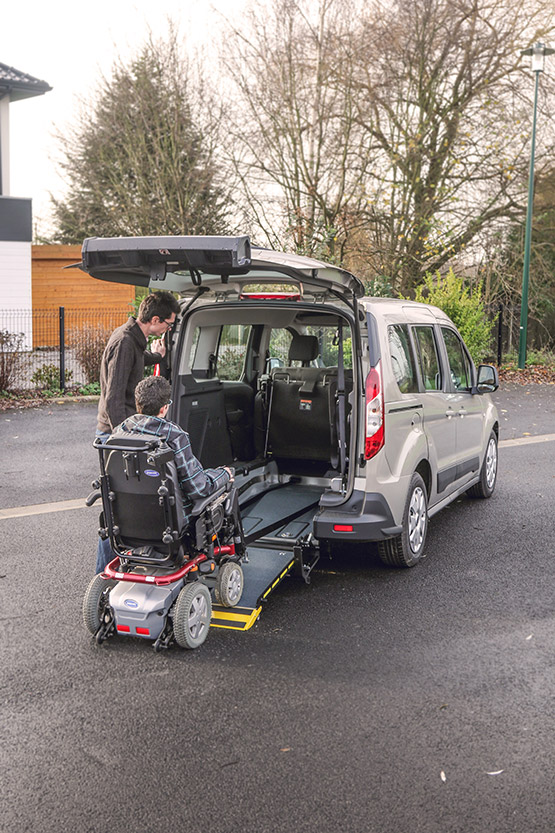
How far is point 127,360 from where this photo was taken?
5.16 metres

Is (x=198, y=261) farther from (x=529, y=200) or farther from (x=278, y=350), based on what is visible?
(x=529, y=200)

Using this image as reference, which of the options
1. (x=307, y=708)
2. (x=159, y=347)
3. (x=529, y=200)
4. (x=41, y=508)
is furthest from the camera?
(x=529, y=200)

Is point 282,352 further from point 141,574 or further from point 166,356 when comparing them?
point 141,574

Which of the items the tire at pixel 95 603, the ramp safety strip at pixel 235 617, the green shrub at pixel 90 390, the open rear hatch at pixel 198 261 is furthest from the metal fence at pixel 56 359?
the ramp safety strip at pixel 235 617

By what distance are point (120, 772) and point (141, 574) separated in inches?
50.1

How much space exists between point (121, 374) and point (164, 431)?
97 cm

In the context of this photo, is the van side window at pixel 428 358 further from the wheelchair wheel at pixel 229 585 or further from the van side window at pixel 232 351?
the wheelchair wheel at pixel 229 585

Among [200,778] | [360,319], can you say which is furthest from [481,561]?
[200,778]

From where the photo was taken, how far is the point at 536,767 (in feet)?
10.6

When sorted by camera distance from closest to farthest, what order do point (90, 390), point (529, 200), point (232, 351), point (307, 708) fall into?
point (307, 708) < point (232, 351) < point (90, 390) < point (529, 200)

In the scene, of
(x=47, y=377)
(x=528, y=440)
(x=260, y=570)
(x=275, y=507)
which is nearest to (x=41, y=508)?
(x=275, y=507)

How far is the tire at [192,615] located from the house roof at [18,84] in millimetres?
24168

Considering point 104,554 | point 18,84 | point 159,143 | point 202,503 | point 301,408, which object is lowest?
point 104,554

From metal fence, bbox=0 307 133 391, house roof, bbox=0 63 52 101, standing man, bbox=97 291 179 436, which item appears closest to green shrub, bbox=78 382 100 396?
metal fence, bbox=0 307 133 391
